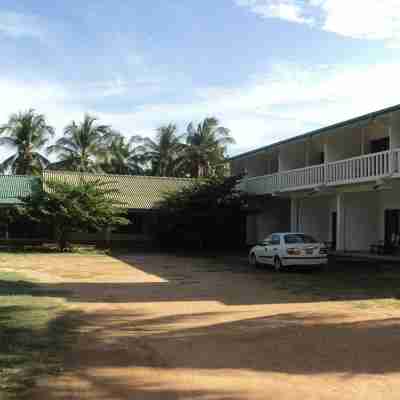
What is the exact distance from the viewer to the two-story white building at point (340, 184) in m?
20.0

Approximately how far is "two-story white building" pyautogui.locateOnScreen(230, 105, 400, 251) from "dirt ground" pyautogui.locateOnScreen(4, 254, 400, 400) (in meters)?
7.10

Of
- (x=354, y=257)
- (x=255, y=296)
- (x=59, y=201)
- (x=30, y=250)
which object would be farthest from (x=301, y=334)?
(x=30, y=250)

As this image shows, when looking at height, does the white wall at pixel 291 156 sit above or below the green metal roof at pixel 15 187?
above

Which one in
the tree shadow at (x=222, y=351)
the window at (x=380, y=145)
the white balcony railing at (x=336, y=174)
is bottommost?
the tree shadow at (x=222, y=351)

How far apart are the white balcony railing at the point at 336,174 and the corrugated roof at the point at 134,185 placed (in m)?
5.96

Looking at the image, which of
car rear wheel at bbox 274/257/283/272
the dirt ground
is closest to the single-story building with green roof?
car rear wheel at bbox 274/257/283/272

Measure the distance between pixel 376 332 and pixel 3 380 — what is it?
18.3ft

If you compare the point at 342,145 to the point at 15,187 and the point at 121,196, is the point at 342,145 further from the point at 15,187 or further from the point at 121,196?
the point at 15,187

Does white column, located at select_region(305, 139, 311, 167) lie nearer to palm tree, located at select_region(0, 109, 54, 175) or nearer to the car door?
the car door

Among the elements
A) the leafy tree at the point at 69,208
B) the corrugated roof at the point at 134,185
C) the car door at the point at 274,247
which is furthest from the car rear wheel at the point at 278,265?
the corrugated roof at the point at 134,185

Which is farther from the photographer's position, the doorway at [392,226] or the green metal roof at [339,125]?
the doorway at [392,226]

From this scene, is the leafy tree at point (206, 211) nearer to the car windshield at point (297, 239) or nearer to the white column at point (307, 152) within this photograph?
the white column at point (307, 152)

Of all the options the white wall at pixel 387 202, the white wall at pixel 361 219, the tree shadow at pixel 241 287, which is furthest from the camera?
the white wall at pixel 361 219

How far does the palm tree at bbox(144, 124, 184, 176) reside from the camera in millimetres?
46125
